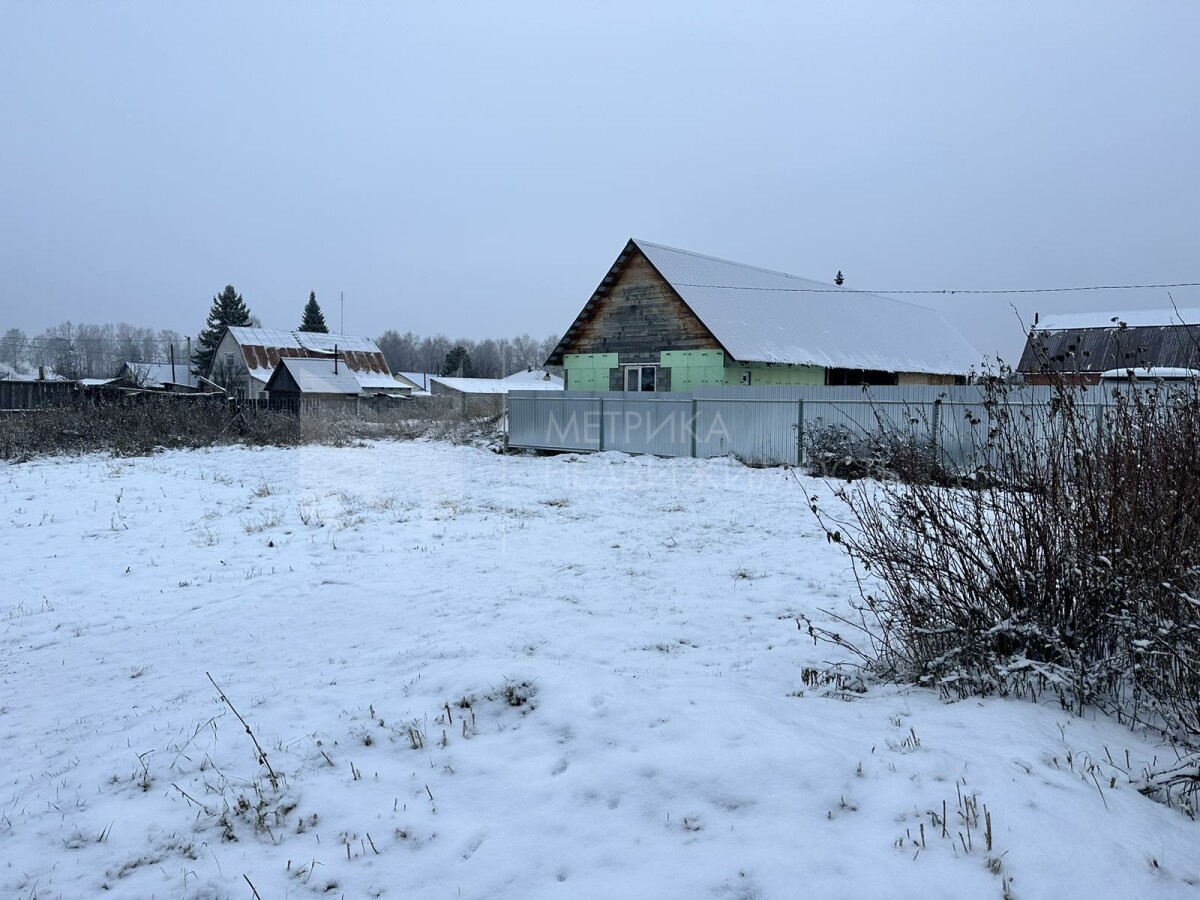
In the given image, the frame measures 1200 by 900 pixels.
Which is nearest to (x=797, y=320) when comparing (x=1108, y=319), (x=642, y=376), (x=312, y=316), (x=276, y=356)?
(x=642, y=376)

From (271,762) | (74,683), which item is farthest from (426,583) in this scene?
(271,762)

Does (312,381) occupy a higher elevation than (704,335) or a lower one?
lower

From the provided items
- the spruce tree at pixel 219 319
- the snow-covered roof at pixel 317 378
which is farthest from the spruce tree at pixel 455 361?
the snow-covered roof at pixel 317 378

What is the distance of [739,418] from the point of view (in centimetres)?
1612

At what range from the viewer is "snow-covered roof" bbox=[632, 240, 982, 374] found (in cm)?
2080

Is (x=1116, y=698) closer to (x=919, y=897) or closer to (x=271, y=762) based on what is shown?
(x=919, y=897)

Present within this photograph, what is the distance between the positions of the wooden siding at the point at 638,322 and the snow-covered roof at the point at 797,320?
371 millimetres

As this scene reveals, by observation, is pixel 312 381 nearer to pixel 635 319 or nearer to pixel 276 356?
pixel 276 356

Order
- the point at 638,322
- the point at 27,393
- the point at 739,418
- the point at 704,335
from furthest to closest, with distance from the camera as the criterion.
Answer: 1. the point at 27,393
2. the point at 638,322
3. the point at 704,335
4. the point at 739,418

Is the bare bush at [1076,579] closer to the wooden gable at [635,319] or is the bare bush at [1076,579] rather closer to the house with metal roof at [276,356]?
the wooden gable at [635,319]

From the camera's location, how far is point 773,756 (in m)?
2.91

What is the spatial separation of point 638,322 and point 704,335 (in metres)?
2.33

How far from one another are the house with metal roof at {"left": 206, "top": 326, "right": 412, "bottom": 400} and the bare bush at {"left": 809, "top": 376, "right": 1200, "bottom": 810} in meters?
46.4

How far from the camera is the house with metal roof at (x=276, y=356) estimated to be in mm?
47094
